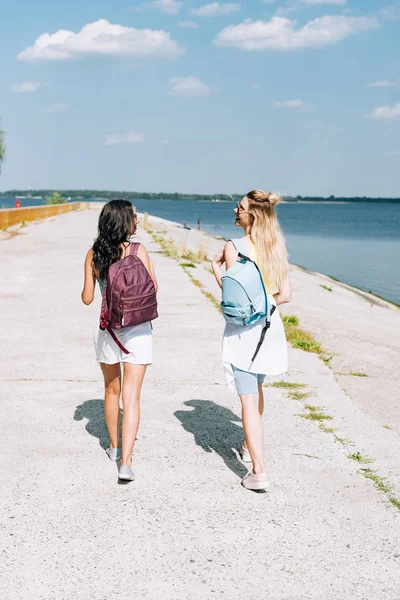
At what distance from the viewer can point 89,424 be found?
19.1 feet

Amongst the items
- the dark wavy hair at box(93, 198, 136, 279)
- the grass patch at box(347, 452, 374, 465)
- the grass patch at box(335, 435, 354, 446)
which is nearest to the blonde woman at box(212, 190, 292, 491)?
the dark wavy hair at box(93, 198, 136, 279)

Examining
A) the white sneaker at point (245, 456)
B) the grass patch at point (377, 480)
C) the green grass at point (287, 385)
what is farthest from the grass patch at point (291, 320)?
the grass patch at point (377, 480)

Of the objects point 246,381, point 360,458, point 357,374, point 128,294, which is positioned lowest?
point 357,374

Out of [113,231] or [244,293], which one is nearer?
[244,293]

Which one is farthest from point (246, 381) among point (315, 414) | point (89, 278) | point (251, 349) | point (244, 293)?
point (315, 414)

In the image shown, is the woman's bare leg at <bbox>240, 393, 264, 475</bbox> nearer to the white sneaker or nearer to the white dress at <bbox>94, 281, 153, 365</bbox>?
the white sneaker

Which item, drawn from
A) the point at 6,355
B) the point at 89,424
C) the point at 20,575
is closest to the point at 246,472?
the point at 89,424

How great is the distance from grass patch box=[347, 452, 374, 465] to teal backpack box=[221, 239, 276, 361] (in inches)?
53.2

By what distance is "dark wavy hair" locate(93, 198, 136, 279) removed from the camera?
4.64 meters

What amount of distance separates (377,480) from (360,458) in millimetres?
407

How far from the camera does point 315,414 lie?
6.20 meters

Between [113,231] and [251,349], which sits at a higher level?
[113,231]

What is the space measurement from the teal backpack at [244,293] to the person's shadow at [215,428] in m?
1.10

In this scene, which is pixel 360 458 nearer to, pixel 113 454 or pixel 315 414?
pixel 315 414
